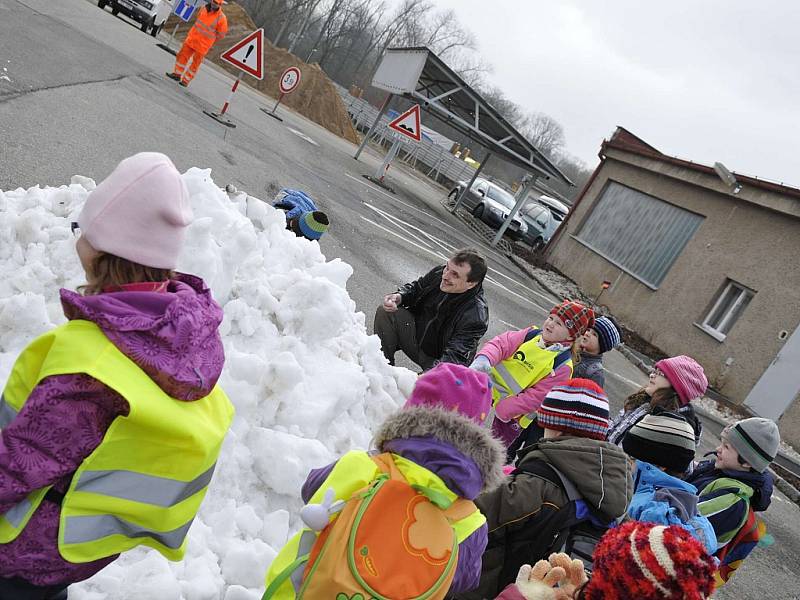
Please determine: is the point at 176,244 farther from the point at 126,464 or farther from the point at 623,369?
the point at 623,369

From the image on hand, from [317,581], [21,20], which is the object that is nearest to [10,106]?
[21,20]

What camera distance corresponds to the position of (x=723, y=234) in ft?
53.6

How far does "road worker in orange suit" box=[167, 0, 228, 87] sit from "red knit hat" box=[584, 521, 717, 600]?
12.7 meters

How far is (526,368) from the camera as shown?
411 cm

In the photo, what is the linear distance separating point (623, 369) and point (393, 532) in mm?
11856

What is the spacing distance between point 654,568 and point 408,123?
48.1 ft

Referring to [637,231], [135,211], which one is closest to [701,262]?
[637,231]

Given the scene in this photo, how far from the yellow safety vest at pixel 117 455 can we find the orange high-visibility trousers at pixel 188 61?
13.0m

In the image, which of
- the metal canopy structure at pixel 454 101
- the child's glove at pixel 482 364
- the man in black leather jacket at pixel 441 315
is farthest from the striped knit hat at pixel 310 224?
the metal canopy structure at pixel 454 101

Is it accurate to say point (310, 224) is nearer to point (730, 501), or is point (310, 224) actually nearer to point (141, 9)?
point (730, 501)

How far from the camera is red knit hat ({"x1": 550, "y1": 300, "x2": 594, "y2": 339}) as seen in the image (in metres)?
4.03

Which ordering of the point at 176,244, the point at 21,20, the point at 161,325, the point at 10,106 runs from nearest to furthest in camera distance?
1. the point at 161,325
2. the point at 176,244
3. the point at 10,106
4. the point at 21,20

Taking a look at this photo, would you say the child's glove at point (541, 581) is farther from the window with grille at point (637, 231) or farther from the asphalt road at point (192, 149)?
the window with grille at point (637, 231)

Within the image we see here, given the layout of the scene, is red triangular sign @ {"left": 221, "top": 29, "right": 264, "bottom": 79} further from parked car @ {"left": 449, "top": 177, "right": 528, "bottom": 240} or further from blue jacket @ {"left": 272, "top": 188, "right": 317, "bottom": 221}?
A: parked car @ {"left": 449, "top": 177, "right": 528, "bottom": 240}
